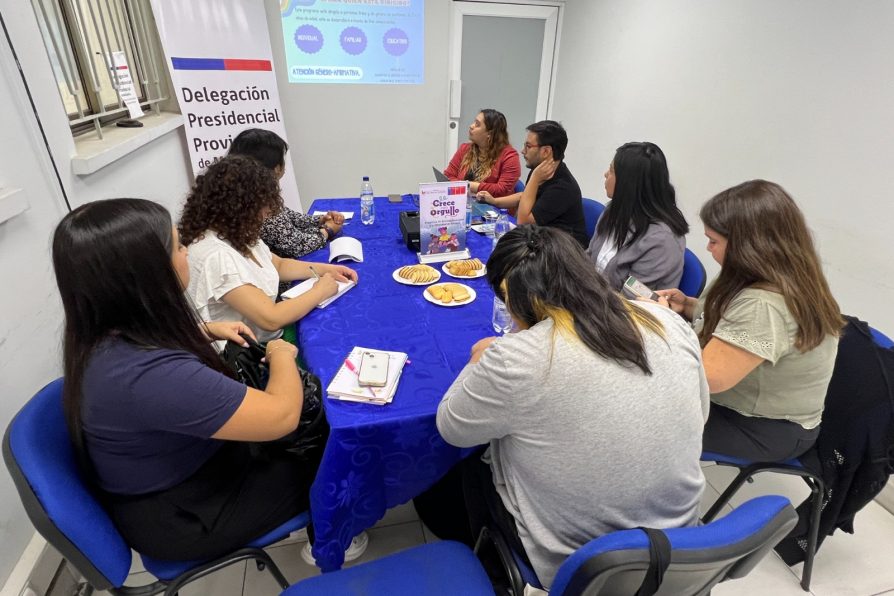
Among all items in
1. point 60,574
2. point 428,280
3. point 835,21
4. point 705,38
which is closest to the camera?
point 60,574

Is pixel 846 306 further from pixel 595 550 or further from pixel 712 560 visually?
pixel 595 550

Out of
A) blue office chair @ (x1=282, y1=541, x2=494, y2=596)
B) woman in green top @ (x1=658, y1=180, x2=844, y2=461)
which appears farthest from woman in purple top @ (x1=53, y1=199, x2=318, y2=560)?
woman in green top @ (x1=658, y1=180, x2=844, y2=461)

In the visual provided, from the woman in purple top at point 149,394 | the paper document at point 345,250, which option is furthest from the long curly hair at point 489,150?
the woman in purple top at point 149,394

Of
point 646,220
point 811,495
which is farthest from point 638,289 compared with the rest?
point 811,495

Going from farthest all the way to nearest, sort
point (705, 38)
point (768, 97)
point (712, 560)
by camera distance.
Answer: point (705, 38)
point (768, 97)
point (712, 560)

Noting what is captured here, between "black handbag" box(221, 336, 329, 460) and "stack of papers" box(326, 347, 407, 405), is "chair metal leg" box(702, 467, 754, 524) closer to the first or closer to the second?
"stack of papers" box(326, 347, 407, 405)

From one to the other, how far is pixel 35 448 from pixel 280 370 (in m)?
0.47

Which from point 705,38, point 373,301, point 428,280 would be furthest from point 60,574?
point 705,38

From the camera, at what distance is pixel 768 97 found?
7.62ft

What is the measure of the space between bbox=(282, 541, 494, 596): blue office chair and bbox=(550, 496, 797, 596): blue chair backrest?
0.26 m

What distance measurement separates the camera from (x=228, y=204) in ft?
4.91

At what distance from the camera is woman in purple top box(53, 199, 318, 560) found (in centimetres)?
86

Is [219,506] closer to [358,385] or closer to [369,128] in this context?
[358,385]

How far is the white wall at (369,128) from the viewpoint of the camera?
157 inches
